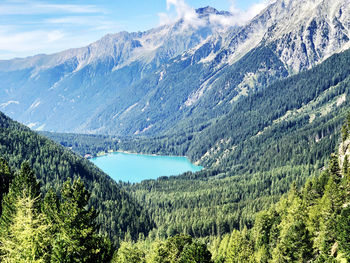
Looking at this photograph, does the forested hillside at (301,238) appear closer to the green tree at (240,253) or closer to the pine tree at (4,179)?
the green tree at (240,253)

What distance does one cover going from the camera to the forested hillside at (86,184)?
154375 mm

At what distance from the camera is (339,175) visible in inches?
3637

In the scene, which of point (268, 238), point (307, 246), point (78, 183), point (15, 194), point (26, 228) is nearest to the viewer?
point (26, 228)

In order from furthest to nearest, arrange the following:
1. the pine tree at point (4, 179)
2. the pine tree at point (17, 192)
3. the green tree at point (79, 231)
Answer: the pine tree at point (4, 179) < the pine tree at point (17, 192) < the green tree at point (79, 231)

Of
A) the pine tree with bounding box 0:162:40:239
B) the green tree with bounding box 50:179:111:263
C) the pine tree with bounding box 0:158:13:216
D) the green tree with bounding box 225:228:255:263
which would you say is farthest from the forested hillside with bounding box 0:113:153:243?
the green tree with bounding box 50:179:111:263

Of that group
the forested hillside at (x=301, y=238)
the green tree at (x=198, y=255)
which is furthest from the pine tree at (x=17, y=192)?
the green tree at (x=198, y=255)

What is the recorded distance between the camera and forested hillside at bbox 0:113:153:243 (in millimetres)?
154375

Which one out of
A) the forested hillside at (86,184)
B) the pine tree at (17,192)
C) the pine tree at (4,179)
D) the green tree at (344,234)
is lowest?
the green tree at (344,234)

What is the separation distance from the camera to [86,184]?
185 m

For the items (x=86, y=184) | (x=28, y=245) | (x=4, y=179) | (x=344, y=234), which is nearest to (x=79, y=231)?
(x=28, y=245)

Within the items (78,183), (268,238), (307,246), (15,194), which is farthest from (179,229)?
(78,183)

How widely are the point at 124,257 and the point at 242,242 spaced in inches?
1042

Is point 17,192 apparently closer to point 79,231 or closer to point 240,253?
point 79,231

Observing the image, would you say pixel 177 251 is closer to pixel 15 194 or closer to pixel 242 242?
pixel 242 242
